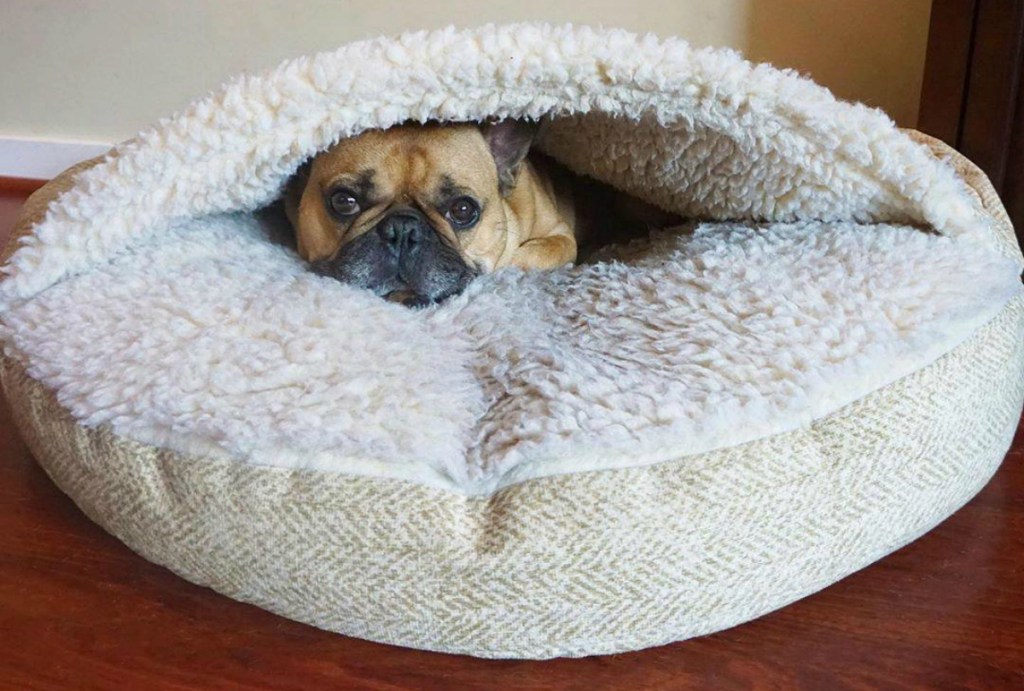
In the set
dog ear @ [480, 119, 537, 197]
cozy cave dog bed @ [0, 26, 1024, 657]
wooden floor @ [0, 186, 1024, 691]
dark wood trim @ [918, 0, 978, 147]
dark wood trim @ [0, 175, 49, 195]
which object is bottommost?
wooden floor @ [0, 186, 1024, 691]

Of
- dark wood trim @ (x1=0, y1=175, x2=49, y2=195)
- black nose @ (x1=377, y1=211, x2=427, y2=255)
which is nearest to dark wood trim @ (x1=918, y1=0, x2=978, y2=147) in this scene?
black nose @ (x1=377, y1=211, x2=427, y2=255)

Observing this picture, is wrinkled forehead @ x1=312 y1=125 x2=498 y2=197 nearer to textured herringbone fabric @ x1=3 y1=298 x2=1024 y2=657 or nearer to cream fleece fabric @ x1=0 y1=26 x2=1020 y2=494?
cream fleece fabric @ x1=0 y1=26 x2=1020 y2=494

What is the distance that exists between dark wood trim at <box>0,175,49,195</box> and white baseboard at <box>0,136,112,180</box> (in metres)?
0.02

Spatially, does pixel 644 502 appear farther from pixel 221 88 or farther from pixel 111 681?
pixel 221 88

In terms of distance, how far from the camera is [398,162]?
129 centimetres

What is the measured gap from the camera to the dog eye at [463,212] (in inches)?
52.2

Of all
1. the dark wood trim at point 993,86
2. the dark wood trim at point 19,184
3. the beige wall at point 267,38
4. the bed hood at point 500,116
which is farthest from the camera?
the dark wood trim at point 19,184

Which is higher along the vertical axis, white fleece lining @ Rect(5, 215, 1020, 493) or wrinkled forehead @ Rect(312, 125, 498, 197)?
wrinkled forehead @ Rect(312, 125, 498, 197)

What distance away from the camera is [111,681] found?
82 centimetres

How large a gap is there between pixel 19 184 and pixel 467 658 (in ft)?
7.29

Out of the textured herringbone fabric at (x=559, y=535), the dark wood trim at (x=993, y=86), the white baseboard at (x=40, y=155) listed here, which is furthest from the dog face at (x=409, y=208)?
the white baseboard at (x=40, y=155)

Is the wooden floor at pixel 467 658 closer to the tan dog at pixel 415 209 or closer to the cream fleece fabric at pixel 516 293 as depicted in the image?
the cream fleece fabric at pixel 516 293

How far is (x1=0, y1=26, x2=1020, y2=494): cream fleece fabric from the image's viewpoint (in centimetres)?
87

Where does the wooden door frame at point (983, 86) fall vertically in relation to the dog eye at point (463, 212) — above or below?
above
